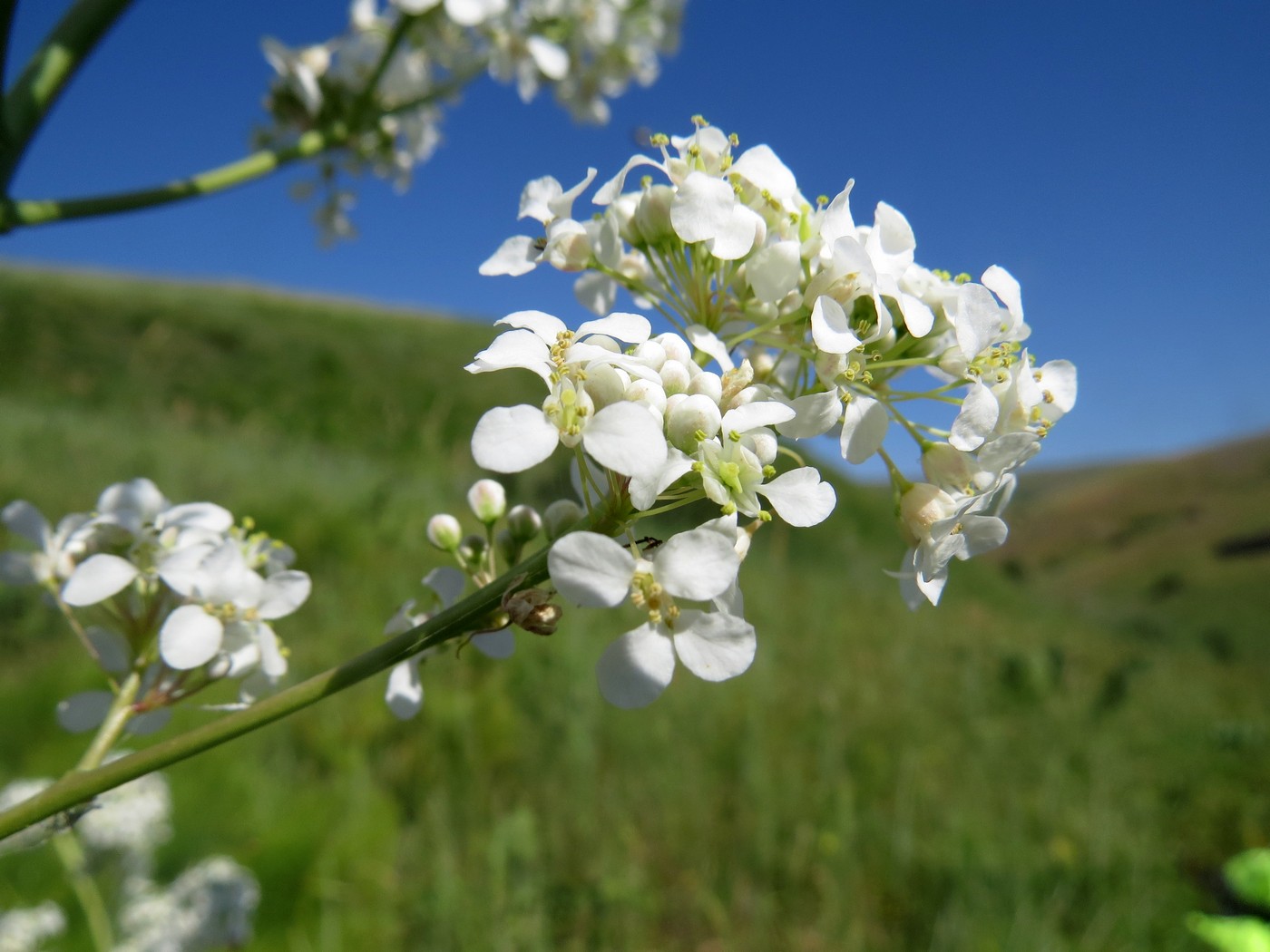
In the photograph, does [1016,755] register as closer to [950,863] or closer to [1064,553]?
[950,863]

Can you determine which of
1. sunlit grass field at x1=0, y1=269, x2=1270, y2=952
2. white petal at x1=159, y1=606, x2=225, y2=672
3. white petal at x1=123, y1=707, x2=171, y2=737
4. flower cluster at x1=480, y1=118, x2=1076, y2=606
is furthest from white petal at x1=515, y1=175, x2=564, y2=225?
sunlit grass field at x1=0, y1=269, x2=1270, y2=952

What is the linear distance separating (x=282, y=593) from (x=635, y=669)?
0.51 meters

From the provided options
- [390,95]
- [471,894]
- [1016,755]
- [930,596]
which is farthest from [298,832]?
[1016,755]

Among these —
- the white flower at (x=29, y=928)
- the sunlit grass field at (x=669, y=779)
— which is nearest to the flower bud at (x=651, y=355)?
the sunlit grass field at (x=669, y=779)

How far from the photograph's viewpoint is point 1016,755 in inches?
172

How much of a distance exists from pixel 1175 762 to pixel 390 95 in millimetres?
5569

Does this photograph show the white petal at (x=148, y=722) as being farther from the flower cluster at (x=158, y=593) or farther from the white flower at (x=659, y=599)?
the white flower at (x=659, y=599)

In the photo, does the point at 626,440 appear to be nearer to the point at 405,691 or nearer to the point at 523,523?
the point at 523,523

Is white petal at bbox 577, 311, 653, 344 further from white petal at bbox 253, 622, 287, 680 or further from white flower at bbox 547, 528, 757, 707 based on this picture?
white petal at bbox 253, 622, 287, 680

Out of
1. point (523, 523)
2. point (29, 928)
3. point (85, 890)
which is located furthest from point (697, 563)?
point (85, 890)

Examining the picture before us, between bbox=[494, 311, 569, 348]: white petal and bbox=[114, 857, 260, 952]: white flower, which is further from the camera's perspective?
bbox=[114, 857, 260, 952]: white flower

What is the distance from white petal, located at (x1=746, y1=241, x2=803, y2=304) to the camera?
0.85 m

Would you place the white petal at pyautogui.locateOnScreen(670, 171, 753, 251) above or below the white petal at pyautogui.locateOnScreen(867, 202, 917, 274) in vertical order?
above

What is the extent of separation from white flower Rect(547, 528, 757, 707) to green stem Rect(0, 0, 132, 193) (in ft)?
3.71
